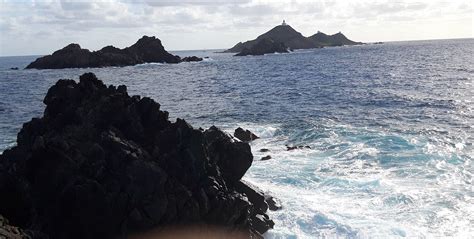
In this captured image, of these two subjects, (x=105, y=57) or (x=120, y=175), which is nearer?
(x=120, y=175)

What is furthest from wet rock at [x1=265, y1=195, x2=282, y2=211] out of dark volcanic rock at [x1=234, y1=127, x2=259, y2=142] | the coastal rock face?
dark volcanic rock at [x1=234, y1=127, x2=259, y2=142]

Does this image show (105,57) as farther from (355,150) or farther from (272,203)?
(272,203)

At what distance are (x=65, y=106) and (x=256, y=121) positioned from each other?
30.4 meters

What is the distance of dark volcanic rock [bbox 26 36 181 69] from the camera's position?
549 feet

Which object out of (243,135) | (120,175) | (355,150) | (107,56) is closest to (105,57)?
(107,56)

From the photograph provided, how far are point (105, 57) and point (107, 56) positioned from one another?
4.29ft

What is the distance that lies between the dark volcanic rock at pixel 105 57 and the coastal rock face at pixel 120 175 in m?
149

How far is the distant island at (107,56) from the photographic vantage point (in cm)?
16750

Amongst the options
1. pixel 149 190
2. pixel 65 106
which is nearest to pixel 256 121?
pixel 65 106

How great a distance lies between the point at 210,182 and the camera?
22.0 metres

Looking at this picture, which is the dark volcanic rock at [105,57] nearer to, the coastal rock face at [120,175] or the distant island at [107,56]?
the distant island at [107,56]

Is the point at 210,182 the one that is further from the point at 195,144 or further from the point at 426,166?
the point at 426,166

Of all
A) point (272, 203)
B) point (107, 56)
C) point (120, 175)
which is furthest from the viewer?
point (107, 56)

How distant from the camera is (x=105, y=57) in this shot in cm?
17300
